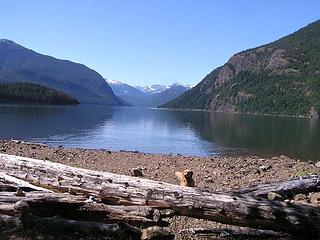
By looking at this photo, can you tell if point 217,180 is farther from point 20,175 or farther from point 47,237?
point 47,237

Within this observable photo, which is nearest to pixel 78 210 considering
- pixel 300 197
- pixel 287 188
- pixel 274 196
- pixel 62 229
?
pixel 62 229

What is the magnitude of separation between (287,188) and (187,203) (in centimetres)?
535

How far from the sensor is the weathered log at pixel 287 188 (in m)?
13.4

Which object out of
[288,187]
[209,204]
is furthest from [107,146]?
[209,204]

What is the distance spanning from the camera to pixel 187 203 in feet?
34.9

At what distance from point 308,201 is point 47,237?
27.5 ft

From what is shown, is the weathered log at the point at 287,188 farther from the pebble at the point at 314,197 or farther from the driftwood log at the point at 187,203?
the driftwood log at the point at 187,203

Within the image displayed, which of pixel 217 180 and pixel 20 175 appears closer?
pixel 20 175

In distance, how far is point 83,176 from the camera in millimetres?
12156

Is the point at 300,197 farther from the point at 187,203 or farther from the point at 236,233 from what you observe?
the point at 187,203

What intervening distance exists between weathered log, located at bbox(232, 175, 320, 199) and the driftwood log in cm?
220

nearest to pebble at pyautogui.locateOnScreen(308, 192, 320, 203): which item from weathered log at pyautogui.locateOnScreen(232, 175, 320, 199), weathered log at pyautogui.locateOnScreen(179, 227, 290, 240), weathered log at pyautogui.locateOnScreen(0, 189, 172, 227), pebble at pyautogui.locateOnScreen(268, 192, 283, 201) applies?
weathered log at pyautogui.locateOnScreen(232, 175, 320, 199)

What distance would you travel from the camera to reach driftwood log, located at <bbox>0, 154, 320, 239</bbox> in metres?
10.2

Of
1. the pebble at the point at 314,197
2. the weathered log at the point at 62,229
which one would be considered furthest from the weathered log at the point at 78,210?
the pebble at the point at 314,197
